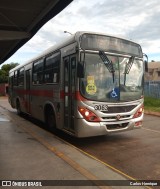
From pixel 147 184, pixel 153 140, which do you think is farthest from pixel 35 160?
pixel 153 140

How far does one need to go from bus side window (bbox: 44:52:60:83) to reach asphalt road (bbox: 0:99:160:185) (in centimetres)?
198

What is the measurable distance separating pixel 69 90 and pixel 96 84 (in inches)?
34.2

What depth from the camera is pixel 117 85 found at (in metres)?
8.73

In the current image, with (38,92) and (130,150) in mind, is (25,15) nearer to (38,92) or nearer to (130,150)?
(38,92)

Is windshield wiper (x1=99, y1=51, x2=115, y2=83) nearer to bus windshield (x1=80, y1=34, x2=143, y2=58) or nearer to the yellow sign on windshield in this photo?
bus windshield (x1=80, y1=34, x2=143, y2=58)

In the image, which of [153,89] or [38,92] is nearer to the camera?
[38,92]

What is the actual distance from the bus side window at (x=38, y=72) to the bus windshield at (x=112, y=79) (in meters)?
3.68

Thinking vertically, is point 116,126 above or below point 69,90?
below

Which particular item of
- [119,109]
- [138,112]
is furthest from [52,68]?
[138,112]

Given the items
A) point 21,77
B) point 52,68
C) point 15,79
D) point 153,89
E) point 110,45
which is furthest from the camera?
point 153,89

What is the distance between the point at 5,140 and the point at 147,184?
4790 millimetres

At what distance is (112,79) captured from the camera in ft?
28.4

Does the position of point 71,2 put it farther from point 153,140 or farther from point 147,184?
point 147,184

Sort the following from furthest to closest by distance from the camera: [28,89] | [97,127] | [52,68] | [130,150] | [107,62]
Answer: [28,89]
[52,68]
[107,62]
[97,127]
[130,150]
